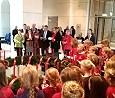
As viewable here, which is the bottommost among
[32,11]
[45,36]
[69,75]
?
[69,75]

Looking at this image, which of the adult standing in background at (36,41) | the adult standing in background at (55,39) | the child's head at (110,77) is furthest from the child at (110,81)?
the adult standing in background at (36,41)

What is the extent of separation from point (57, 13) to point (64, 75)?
15.1 m

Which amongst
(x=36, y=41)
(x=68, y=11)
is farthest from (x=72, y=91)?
(x=68, y=11)

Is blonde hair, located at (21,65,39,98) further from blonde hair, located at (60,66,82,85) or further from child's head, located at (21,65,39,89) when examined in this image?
blonde hair, located at (60,66,82,85)

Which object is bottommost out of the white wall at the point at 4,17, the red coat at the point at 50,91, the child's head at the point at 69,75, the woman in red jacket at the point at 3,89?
the red coat at the point at 50,91

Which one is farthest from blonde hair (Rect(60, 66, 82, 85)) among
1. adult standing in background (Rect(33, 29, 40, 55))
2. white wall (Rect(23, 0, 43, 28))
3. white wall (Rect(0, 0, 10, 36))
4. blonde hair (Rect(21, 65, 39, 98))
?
white wall (Rect(0, 0, 10, 36))

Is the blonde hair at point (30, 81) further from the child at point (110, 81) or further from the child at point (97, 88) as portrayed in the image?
the child at point (110, 81)

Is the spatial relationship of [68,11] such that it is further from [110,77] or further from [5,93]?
[5,93]

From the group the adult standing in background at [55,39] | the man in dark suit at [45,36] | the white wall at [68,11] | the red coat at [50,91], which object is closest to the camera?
the red coat at [50,91]

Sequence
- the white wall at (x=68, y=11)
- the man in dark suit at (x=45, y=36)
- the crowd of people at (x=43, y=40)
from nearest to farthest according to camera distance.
→ the crowd of people at (x=43, y=40)
the man in dark suit at (x=45, y=36)
the white wall at (x=68, y=11)

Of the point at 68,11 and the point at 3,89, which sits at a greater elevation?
the point at 68,11

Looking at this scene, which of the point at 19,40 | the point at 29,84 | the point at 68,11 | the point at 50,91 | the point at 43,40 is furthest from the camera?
the point at 68,11

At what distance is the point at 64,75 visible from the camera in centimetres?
265

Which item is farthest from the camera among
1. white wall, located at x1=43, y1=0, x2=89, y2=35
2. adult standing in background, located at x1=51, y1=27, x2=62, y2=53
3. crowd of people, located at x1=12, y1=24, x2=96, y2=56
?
white wall, located at x1=43, y1=0, x2=89, y2=35
